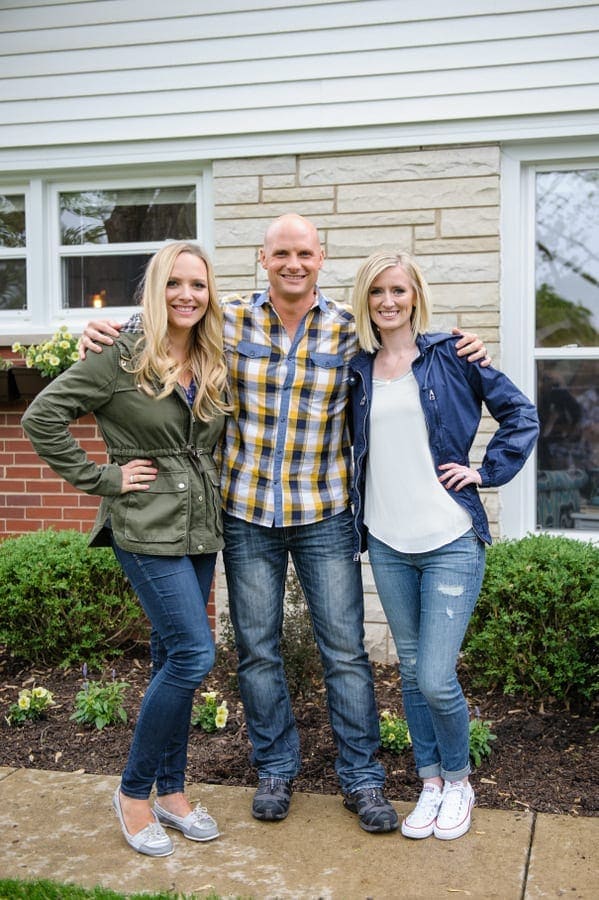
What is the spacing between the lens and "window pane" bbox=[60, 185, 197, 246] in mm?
5723

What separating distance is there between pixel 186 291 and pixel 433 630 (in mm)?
1374

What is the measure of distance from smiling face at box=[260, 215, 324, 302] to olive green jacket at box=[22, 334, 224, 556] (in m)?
0.52

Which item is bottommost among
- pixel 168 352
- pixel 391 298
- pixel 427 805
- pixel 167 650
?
pixel 427 805

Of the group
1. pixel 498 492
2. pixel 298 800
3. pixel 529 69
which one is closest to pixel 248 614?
pixel 298 800

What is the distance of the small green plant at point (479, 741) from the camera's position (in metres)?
3.81

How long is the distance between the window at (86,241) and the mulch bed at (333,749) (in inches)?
90.9

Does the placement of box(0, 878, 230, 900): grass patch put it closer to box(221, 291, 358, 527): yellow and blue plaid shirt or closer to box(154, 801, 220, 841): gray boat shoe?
box(154, 801, 220, 841): gray boat shoe

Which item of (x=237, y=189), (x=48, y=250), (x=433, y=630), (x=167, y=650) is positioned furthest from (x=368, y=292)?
(x=48, y=250)

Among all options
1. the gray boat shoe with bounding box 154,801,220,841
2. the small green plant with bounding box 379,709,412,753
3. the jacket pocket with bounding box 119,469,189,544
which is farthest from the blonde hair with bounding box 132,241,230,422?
the small green plant with bounding box 379,709,412,753

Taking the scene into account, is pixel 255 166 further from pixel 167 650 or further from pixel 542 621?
pixel 167 650

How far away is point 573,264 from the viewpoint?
17.0ft

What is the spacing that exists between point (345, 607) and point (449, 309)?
7.59 feet

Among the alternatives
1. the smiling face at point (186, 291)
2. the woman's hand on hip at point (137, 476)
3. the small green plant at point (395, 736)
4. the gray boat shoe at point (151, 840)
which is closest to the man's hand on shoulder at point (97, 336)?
the smiling face at point (186, 291)

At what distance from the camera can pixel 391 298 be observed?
3.18 meters
